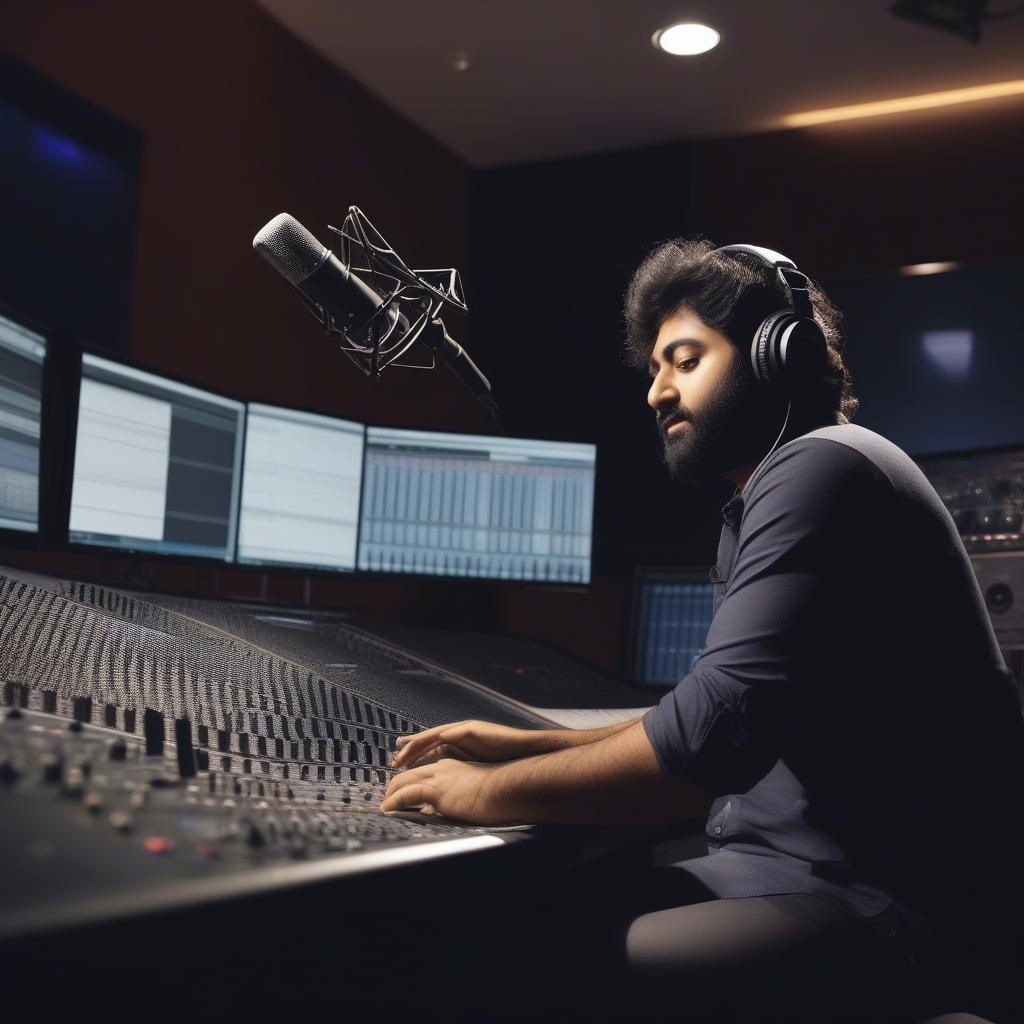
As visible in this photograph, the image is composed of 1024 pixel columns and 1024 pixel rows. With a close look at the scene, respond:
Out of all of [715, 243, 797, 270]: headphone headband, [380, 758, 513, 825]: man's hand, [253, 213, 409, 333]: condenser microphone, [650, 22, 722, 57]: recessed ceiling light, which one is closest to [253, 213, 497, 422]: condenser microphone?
[253, 213, 409, 333]: condenser microphone

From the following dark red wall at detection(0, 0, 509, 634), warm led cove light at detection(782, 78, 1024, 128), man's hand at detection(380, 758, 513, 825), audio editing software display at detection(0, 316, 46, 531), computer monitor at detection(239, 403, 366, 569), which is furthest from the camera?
warm led cove light at detection(782, 78, 1024, 128)

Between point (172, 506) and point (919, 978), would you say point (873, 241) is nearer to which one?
point (172, 506)

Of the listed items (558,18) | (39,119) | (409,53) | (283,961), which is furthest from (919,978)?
(409,53)

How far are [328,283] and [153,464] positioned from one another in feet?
1.81

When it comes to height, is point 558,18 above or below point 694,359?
above

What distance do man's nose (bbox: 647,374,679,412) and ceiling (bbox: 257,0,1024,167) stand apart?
1654 mm

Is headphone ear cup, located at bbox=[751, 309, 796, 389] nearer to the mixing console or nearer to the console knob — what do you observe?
the mixing console

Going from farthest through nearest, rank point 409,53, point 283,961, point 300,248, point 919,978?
1. point 409,53
2. point 300,248
3. point 919,978
4. point 283,961

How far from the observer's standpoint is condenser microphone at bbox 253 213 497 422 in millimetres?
1231

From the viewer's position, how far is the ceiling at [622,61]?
2652 millimetres

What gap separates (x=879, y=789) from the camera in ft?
3.19

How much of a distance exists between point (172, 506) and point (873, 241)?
7.32 ft

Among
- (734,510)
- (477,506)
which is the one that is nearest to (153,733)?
(734,510)

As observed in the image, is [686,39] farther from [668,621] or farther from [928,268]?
[668,621]
